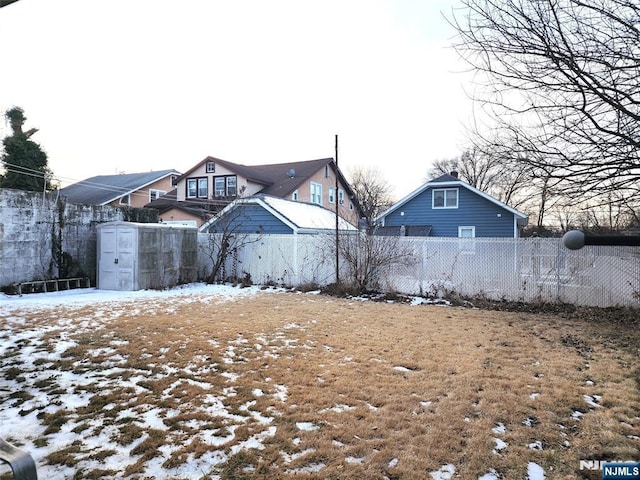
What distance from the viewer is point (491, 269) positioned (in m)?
10.1

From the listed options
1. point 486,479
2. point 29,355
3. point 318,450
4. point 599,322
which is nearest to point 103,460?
point 318,450

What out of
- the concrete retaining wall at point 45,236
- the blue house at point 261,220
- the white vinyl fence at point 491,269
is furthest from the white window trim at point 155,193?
the white vinyl fence at point 491,269

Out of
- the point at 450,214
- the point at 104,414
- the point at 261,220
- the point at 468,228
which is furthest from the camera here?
the point at 450,214

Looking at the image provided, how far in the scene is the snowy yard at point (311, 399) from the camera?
269cm

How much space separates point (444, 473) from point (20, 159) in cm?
2373

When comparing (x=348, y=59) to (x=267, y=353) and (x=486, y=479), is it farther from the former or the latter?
(x=486, y=479)

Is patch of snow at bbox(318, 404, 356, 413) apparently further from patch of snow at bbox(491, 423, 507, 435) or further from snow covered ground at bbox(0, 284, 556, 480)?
patch of snow at bbox(491, 423, 507, 435)

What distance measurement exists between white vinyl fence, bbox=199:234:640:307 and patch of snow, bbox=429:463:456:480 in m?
7.27

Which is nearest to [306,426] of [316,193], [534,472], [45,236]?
[534,472]

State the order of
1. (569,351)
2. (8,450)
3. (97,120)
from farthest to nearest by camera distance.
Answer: (97,120) < (569,351) < (8,450)

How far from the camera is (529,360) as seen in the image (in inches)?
199

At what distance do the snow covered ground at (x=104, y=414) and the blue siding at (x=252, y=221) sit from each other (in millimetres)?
9270

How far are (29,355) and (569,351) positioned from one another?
7529 mm

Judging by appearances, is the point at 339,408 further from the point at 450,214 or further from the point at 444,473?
the point at 450,214
